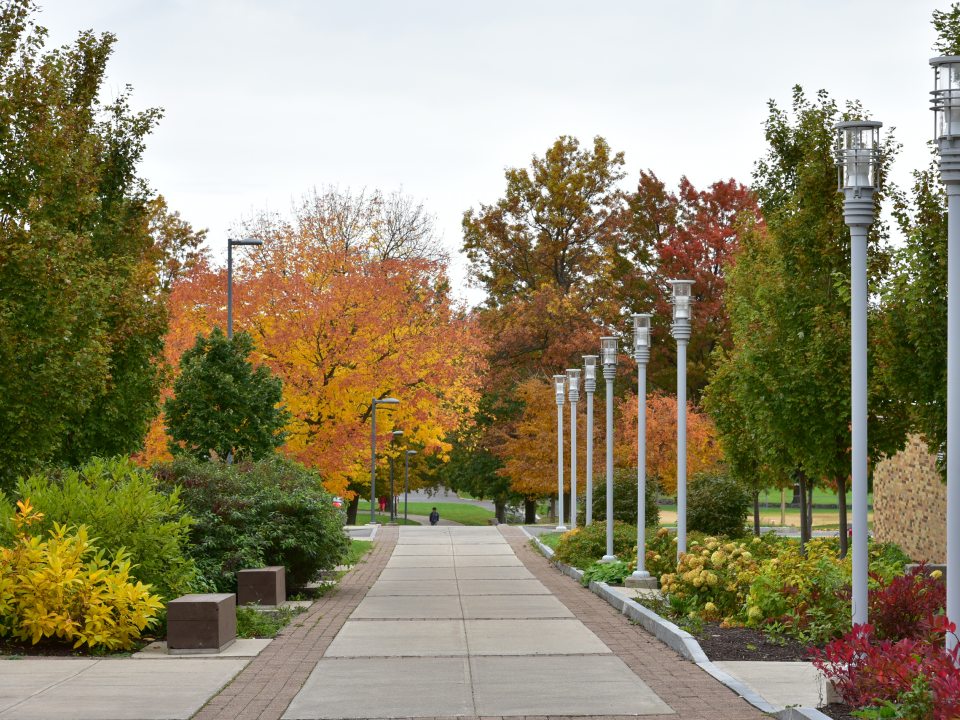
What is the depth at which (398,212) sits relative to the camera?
49.7 meters

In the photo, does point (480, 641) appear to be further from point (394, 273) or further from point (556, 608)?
point (394, 273)

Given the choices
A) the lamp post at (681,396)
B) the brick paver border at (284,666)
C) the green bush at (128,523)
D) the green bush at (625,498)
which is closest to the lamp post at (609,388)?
the lamp post at (681,396)

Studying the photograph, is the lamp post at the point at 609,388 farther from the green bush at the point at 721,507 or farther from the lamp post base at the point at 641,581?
the green bush at the point at 721,507

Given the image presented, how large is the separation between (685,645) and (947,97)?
6.24m

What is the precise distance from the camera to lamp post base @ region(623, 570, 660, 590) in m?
20.0

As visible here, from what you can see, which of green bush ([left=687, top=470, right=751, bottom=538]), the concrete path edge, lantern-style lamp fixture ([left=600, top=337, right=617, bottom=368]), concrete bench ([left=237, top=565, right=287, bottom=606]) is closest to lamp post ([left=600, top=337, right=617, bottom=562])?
lantern-style lamp fixture ([left=600, top=337, right=617, bottom=368])

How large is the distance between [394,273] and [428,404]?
13.0 feet

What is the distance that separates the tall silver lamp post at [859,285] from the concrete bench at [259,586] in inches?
369

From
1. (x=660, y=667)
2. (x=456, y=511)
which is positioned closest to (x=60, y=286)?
(x=660, y=667)

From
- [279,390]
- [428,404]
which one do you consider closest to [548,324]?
[428,404]

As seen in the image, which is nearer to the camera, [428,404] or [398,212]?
[428,404]

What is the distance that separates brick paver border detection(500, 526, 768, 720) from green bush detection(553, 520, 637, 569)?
4.10m

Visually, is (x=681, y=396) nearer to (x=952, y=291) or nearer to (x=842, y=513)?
(x=842, y=513)

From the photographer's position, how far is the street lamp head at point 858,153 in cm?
1027
